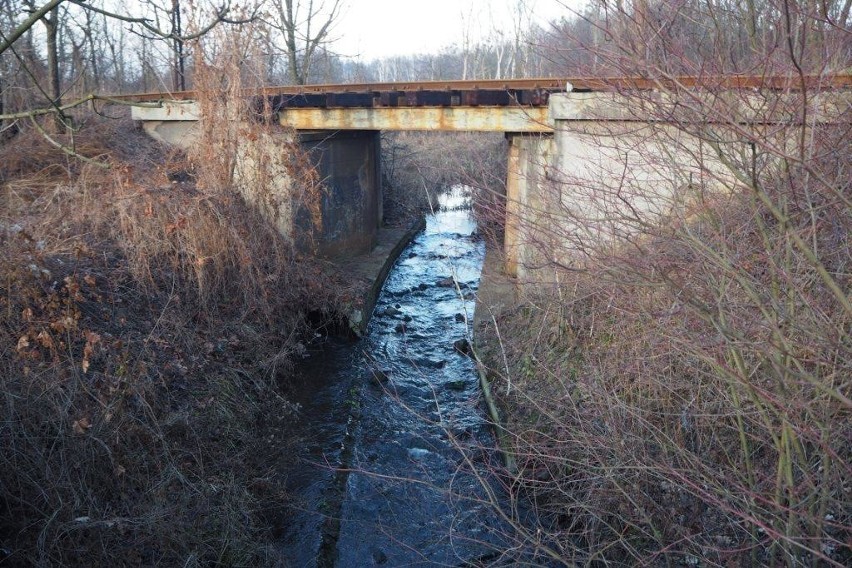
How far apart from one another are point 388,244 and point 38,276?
27.3 feet

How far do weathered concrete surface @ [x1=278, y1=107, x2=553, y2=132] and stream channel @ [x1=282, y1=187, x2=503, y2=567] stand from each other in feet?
8.74

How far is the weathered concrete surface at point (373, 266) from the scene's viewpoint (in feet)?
33.8

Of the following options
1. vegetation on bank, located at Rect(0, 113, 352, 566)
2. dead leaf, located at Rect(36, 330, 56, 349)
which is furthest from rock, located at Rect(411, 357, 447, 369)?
dead leaf, located at Rect(36, 330, 56, 349)

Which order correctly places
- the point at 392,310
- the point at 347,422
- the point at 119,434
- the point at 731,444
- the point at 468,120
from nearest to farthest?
the point at 731,444 < the point at 119,434 < the point at 347,422 < the point at 468,120 < the point at 392,310

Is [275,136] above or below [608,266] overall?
above

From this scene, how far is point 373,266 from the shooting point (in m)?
12.4

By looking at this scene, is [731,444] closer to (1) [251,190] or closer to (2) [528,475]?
(2) [528,475]

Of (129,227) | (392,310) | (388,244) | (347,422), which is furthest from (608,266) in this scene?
(388,244)

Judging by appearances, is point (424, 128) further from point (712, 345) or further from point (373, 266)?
point (712, 345)

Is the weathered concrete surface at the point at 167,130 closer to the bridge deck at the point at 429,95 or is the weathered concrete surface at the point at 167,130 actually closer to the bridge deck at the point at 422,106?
the bridge deck at the point at 422,106

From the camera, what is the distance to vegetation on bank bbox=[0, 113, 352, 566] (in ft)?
16.1

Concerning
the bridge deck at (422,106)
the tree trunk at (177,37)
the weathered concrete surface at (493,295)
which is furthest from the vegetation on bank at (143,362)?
the weathered concrete surface at (493,295)

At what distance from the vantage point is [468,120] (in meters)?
9.81

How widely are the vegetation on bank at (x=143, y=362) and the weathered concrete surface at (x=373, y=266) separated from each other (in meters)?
0.40
